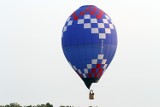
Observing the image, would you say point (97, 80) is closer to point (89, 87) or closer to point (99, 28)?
point (89, 87)

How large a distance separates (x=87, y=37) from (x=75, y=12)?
2811 mm

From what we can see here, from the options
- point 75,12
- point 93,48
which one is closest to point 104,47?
point 93,48

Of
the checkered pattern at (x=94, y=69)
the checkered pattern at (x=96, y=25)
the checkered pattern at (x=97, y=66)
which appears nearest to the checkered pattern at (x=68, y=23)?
the checkered pattern at (x=96, y=25)

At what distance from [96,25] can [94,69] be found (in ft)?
10.8

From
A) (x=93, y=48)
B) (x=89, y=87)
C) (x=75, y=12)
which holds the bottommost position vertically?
(x=89, y=87)

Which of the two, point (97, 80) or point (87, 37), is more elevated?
point (87, 37)

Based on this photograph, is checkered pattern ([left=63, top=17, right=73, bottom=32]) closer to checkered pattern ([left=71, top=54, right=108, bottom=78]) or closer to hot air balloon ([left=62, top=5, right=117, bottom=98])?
hot air balloon ([left=62, top=5, right=117, bottom=98])

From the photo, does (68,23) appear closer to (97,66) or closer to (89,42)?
(89,42)

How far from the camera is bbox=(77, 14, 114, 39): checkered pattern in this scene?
44938 mm

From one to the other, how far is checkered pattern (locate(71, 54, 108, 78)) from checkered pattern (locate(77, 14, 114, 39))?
170 centimetres

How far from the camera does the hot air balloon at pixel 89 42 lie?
1758 inches

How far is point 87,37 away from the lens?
44.6 metres

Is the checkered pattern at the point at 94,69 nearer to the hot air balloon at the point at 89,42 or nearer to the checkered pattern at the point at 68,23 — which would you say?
the hot air balloon at the point at 89,42

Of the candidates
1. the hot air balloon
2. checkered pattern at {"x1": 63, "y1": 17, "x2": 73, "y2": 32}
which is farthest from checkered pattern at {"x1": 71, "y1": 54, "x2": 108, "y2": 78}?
checkered pattern at {"x1": 63, "y1": 17, "x2": 73, "y2": 32}
